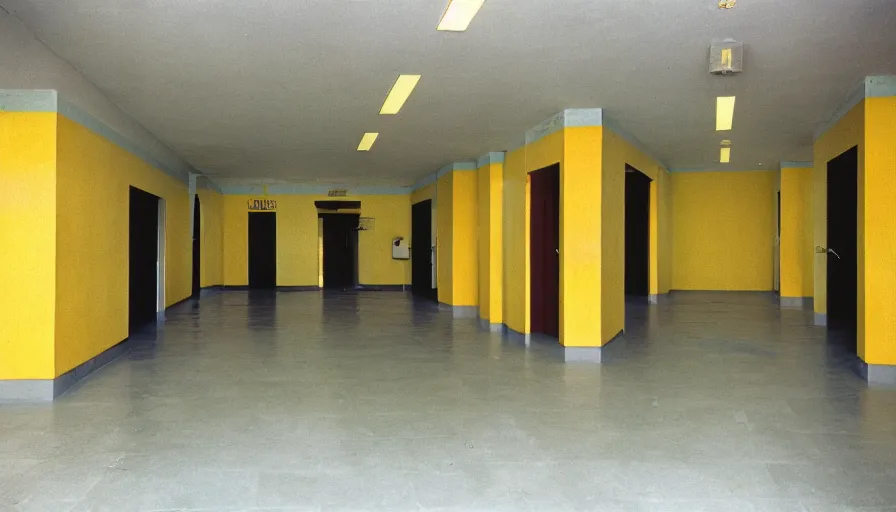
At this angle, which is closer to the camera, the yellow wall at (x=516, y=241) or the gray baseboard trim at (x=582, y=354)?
the gray baseboard trim at (x=582, y=354)

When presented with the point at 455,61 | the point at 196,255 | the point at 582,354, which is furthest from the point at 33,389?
the point at 196,255

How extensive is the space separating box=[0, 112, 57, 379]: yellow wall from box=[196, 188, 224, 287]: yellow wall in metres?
10.9

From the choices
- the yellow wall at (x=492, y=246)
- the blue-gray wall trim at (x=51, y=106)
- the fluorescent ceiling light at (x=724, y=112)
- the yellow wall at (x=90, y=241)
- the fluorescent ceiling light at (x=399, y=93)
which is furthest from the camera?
the yellow wall at (x=492, y=246)

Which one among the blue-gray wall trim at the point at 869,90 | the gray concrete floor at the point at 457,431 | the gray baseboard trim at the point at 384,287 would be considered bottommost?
the gray concrete floor at the point at 457,431

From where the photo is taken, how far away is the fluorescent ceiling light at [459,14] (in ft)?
15.0

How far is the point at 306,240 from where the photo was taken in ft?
66.9

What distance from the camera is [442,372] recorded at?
7316 millimetres

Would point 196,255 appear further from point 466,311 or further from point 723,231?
point 723,231

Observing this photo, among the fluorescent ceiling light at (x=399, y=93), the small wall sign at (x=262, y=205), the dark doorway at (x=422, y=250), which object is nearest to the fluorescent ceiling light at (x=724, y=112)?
the fluorescent ceiling light at (x=399, y=93)

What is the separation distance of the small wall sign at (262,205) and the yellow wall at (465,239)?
28.8ft

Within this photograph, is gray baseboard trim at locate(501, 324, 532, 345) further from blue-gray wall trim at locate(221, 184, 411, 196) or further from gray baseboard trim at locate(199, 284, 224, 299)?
blue-gray wall trim at locate(221, 184, 411, 196)

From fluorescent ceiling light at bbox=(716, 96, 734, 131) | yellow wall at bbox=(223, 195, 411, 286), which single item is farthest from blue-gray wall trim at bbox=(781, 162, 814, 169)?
yellow wall at bbox=(223, 195, 411, 286)

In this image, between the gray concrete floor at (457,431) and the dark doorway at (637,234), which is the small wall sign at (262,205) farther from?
the gray concrete floor at (457,431)

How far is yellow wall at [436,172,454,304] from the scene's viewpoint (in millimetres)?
13539
